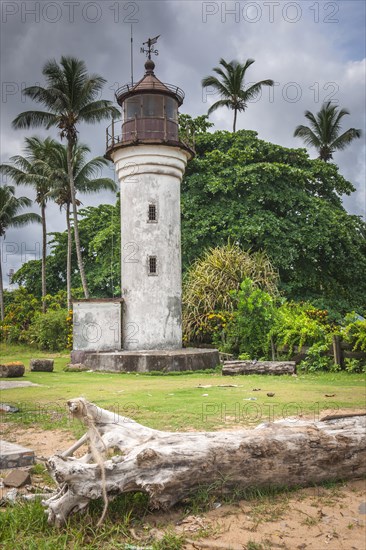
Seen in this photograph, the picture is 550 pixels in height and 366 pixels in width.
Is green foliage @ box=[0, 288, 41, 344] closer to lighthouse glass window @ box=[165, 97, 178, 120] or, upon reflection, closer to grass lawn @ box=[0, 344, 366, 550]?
grass lawn @ box=[0, 344, 366, 550]

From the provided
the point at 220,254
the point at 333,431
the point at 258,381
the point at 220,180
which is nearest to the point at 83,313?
the point at 220,254

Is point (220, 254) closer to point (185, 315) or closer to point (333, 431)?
point (185, 315)

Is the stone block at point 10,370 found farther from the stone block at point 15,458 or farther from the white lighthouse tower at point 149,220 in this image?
the stone block at point 15,458

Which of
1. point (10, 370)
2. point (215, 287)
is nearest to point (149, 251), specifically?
point (215, 287)

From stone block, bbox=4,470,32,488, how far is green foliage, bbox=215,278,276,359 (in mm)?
12448

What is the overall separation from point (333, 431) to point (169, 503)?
1812mm

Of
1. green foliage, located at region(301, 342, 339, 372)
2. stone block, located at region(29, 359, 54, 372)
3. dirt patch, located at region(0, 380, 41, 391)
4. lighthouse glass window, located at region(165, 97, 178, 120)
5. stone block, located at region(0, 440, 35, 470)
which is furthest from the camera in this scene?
lighthouse glass window, located at region(165, 97, 178, 120)

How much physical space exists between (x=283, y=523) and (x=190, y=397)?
5990 mm

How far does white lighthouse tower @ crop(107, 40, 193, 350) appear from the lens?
18.6 meters

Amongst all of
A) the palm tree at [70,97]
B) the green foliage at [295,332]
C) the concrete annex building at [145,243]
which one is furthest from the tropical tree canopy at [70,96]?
the green foliage at [295,332]

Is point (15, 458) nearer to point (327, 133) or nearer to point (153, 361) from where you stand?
point (153, 361)

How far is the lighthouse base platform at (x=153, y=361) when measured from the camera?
1639cm

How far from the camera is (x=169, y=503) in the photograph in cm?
455

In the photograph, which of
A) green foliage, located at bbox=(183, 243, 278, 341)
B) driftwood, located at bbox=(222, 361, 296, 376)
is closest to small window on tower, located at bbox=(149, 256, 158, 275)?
green foliage, located at bbox=(183, 243, 278, 341)
